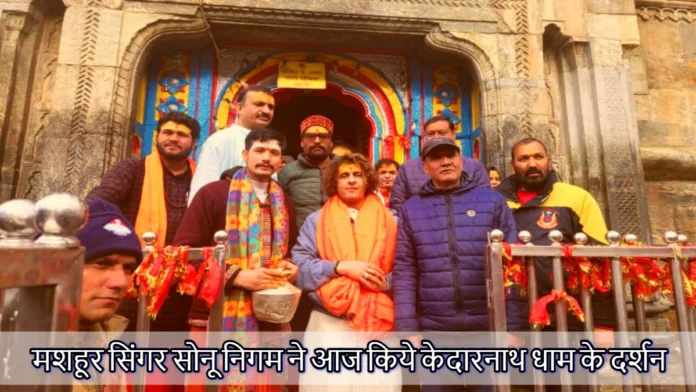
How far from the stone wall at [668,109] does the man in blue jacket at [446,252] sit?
423 centimetres

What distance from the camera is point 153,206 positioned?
2.56 meters

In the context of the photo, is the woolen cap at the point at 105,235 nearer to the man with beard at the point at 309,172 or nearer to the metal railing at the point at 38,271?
the metal railing at the point at 38,271

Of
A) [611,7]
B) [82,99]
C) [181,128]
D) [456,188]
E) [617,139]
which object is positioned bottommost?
[456,188]

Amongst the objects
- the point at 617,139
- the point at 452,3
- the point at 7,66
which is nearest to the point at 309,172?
the point at 452,3

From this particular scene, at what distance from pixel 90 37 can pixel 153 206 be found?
3027mm

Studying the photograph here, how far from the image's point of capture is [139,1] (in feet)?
15.3

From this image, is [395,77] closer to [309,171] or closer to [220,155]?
[309,171]

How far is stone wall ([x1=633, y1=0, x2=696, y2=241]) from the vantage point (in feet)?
17.7

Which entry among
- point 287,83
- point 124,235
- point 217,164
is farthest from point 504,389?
point 287,83

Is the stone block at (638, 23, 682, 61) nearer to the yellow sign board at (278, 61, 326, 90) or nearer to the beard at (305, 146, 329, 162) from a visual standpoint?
the yellow sign board at (278, 61, 326, 90)

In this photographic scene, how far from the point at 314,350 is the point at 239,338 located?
0.40 metres

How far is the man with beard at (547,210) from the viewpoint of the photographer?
2477 millimetres

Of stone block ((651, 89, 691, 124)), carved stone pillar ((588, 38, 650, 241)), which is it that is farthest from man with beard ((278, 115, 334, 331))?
stone block ((651, 89, 691, 124))

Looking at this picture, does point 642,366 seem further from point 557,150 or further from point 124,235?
point 557,150
